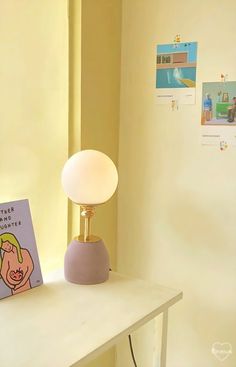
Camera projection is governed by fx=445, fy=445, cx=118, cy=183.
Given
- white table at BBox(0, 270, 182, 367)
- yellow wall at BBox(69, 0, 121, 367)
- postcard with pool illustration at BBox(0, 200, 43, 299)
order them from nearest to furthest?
white table at BBox(0, 270, 182, 367) < postcard with pool illustration at BBox(0, 200, 43, 299) < yellow wall at BBox(69, 0, 121, 367)

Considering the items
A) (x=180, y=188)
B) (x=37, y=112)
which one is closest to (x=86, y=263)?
(x=180, y=188)

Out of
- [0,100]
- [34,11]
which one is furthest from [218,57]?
[0,100]

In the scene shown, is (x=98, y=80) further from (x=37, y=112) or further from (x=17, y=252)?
(x=17, y=252)

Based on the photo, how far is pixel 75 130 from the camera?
1673 millimetres

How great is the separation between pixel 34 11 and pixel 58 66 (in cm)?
23

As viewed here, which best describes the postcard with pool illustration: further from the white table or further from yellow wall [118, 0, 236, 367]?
yellow wall [118, 0, 236, 367]

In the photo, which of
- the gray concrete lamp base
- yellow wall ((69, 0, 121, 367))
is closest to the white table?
the gray concrete lamp base

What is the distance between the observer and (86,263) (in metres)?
1.44

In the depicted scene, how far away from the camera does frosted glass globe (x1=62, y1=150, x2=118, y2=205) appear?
55.6 inches

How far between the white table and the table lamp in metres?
0.04

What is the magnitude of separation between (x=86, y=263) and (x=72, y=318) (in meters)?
0.24

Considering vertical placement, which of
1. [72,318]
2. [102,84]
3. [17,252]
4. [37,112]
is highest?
[102,84]

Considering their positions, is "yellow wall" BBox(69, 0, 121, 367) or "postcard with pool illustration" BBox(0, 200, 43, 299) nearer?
"postcard with pool illustration" BBox(0, 200, 43, 299)

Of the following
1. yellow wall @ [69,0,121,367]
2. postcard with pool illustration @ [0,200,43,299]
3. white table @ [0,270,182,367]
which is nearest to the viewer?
Answer: white table @ [0,270,182,367]
